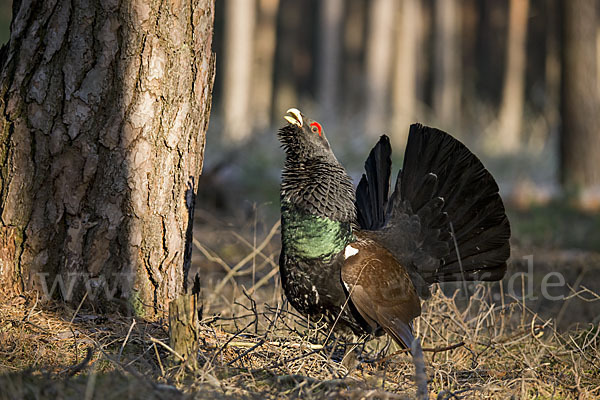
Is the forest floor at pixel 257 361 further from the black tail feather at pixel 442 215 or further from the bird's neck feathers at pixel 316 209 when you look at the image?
the bird's neck feathers at pixel 316 209

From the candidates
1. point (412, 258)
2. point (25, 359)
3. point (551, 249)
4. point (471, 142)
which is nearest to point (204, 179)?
point (551, 249)

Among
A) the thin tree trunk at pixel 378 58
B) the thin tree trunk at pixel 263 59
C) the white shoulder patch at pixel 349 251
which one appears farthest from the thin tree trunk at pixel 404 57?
the white shoulder patch at pixel 349 251

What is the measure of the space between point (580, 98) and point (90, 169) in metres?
8.72

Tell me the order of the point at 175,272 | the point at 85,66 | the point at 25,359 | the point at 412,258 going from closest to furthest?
the point at 25,359, the point at 85,66, the point at 175,272, the point at 412,258

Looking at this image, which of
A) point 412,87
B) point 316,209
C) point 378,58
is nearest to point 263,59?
point 378,58

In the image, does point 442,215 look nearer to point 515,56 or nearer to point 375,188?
point 375,188

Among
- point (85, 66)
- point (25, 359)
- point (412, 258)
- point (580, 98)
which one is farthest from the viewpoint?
point (580, 98)

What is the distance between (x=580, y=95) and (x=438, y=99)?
16825mm

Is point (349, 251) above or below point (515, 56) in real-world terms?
below

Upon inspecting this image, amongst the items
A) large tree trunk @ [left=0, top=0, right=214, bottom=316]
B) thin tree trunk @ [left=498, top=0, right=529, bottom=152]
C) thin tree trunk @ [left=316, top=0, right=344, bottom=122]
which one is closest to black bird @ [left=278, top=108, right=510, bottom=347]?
large tree trunk @ [left=0, top=0, right=214, bottom=316]

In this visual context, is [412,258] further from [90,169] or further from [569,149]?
[569,149]

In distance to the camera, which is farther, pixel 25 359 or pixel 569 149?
pixel 569 149

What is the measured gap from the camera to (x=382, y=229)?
393 cm

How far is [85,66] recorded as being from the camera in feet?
10.1
